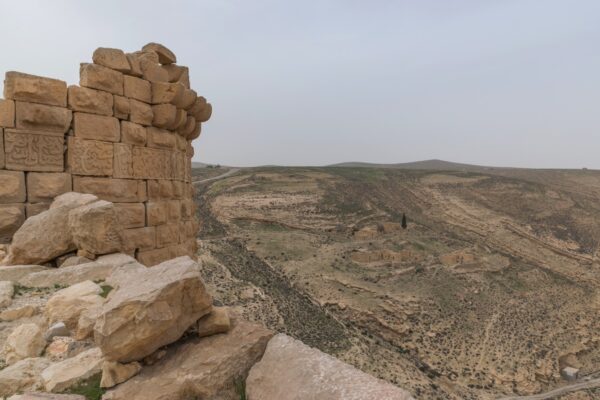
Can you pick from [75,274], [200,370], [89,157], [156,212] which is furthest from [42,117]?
[200,370]

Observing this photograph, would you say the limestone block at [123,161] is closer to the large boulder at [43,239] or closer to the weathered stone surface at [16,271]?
the large boulder at [43,239]

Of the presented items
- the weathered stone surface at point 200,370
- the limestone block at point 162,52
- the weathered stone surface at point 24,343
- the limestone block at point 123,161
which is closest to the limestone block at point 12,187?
the limestone block at point 123,161

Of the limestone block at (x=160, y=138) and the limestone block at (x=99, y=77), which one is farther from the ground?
the limestone block at (x=99, y=77)

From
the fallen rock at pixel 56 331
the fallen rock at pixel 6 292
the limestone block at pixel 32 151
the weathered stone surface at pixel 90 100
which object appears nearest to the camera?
the fallen rock at pixel 56 331

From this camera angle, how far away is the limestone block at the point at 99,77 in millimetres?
6379

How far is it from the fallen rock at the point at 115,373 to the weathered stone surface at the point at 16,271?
2571mm

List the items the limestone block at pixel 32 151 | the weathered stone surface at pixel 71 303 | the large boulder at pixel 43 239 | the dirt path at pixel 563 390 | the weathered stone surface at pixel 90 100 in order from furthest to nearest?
the dirt path at pixel 563 390 → the weathered stone surface at pixel 90 100 → the limestone block at pixel 32 151 → the large boulder at pixel 43 239 → the weathered stone surface at pixel 71 303

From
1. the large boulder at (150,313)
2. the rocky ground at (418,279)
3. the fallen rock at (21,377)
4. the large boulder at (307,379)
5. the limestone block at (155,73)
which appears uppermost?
the limestone block at (155,73)

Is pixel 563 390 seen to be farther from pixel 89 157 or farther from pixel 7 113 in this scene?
pixel 7 113

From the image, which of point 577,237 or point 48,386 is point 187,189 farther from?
point 577,237

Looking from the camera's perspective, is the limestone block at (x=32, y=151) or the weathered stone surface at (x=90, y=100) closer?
the limestone block at (x=32, y=151)

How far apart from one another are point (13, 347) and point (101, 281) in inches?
48.7

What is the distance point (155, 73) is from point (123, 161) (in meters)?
1.91

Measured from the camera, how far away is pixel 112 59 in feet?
21.8
